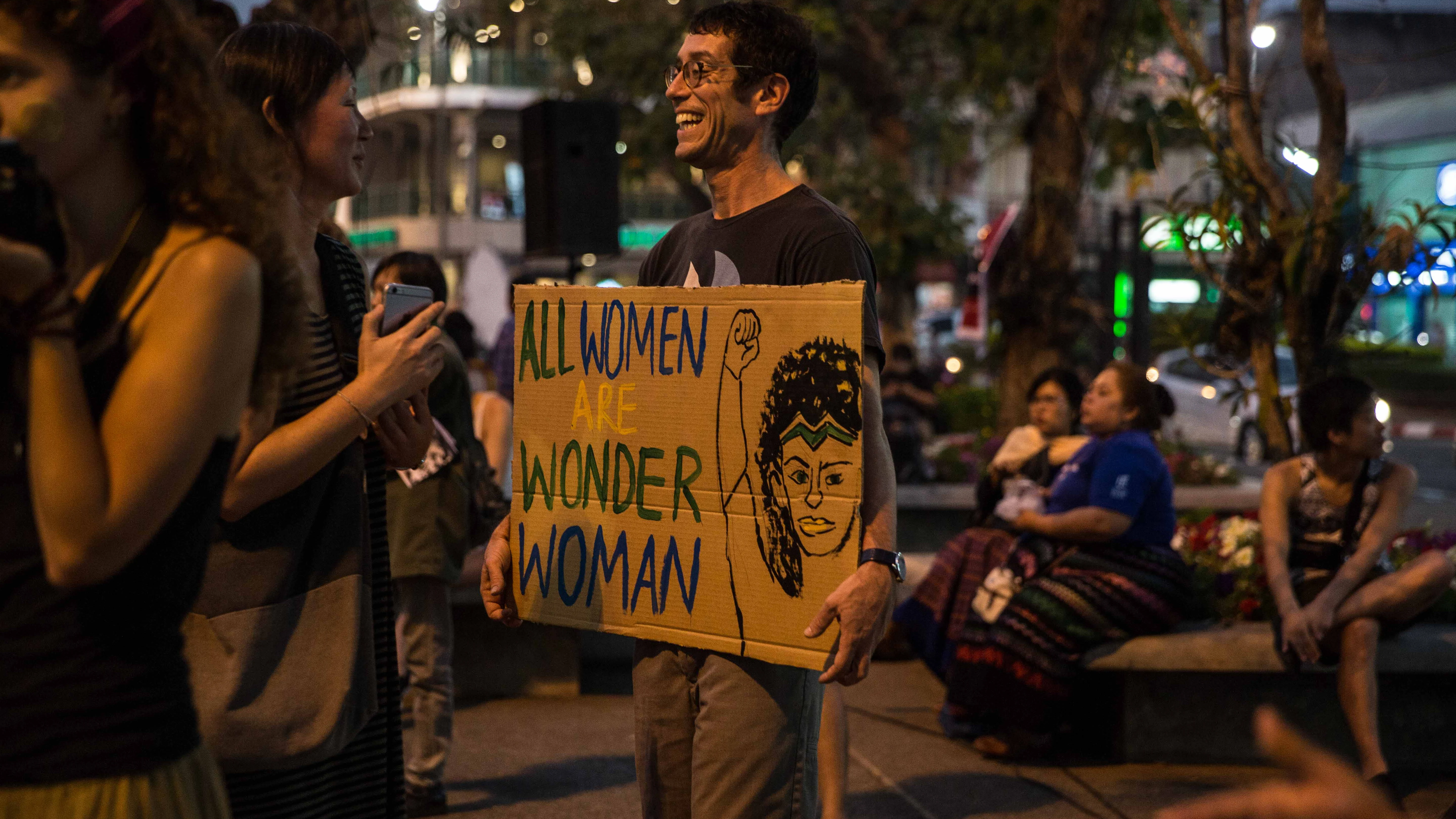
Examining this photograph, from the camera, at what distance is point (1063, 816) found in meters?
4.83

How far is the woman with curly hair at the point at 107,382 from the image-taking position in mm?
1388

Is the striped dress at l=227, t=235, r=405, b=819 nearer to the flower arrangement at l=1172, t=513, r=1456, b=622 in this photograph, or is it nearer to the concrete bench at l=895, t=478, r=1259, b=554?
the flower arrangement at l=1172, t=513, r=1456, b=622

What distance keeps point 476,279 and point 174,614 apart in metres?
17.8

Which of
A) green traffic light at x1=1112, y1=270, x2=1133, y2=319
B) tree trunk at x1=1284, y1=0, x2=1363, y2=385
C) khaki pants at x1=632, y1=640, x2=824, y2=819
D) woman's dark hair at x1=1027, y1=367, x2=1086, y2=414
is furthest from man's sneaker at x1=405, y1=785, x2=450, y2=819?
green traffic light at x1=1112, y1=270, x2=1133, y2=319

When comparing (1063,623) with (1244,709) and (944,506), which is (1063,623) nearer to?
(1244,709)

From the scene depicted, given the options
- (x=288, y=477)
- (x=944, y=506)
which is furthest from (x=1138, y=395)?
(x=944, y=506)

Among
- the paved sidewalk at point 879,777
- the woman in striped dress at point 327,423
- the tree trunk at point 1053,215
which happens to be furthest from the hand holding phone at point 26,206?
the tree trunk at point 1053,215

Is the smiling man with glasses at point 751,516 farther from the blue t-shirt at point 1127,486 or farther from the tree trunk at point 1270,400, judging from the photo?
the tree trunk at point 1270,400

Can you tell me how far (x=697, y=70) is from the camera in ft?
9.27

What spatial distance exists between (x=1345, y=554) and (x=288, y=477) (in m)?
4.15

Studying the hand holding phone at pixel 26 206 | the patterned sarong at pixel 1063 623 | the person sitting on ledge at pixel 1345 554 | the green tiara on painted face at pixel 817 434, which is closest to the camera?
the hand holding phone at pixel 26 206

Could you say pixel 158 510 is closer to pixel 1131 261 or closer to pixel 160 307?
pixel 160 307

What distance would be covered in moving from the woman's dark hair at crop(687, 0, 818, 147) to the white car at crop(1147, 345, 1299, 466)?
18.1 meters

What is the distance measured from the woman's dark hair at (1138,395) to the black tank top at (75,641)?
468cm
